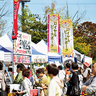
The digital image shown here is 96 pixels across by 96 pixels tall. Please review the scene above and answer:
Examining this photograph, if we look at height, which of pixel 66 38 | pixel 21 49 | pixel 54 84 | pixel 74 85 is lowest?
pixel 74 85

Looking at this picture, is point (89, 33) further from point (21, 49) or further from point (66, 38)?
point (21, 49)

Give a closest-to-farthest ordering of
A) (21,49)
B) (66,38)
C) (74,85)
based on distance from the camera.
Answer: (74,85)
(21,49)
(66,38)

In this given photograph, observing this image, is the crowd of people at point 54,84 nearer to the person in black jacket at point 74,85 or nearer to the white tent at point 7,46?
the person in black jacket at point 74,85

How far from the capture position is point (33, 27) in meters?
27.6

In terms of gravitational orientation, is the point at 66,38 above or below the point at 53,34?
below

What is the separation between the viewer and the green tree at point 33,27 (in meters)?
27.3

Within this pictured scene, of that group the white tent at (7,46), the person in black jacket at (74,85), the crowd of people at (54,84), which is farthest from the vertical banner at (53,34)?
the person in black jacket at (74,85)

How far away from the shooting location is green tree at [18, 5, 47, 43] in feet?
89.5

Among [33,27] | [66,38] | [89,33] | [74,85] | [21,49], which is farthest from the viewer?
[89,33]

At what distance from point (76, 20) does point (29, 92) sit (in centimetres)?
2815

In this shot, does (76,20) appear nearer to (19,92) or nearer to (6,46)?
(6,46)

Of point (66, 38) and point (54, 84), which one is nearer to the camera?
point (54, 84)

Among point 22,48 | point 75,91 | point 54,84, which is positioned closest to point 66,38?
point 22,48

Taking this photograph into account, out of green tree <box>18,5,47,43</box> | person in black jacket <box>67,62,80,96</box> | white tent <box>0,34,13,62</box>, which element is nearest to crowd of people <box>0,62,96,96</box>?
person in black jacket <box>67,62,80,96</box>
